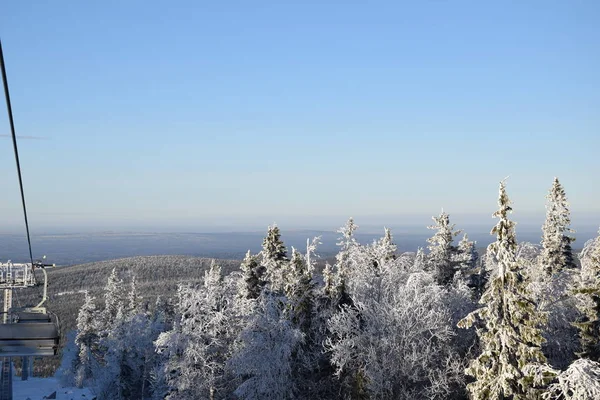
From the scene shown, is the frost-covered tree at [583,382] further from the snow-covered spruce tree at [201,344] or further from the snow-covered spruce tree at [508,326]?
the snow-covered spruce tree at [201,344]

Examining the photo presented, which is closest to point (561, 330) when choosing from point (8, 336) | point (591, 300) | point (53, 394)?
point (591, 300)

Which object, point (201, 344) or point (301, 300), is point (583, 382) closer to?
point (301, 300)

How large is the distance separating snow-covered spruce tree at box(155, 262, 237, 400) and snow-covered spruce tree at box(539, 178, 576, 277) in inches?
1138

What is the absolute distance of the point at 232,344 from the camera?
3666 centimetres

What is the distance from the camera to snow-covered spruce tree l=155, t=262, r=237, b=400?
113 ft

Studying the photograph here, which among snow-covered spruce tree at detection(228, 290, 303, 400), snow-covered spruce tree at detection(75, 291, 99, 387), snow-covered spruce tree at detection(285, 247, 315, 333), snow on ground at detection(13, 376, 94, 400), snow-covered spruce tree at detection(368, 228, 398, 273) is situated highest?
snow-covered spruce tree at detection(368, 228, 398, 273)

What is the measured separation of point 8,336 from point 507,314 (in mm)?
16498

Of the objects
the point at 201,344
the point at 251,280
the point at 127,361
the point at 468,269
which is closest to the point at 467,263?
the point at 468,269

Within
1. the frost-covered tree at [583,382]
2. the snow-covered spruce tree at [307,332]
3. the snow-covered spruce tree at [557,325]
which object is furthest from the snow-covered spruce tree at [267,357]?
the frost-covered tree at [583,382]

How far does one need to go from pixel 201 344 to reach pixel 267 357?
4076 millimetres

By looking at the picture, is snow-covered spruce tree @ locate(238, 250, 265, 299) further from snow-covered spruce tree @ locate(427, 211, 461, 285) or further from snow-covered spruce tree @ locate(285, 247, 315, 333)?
snow-covered spruce tree @ locate(427, 211, 461, 285)

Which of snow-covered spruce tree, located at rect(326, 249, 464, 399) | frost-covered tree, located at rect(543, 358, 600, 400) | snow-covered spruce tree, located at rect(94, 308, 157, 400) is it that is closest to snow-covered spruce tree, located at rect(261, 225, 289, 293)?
snow-covered spruce tree, located at rect(326, 249, 464, 399)

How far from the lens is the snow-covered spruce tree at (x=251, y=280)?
154 ft

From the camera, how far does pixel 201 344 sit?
34625 mm
